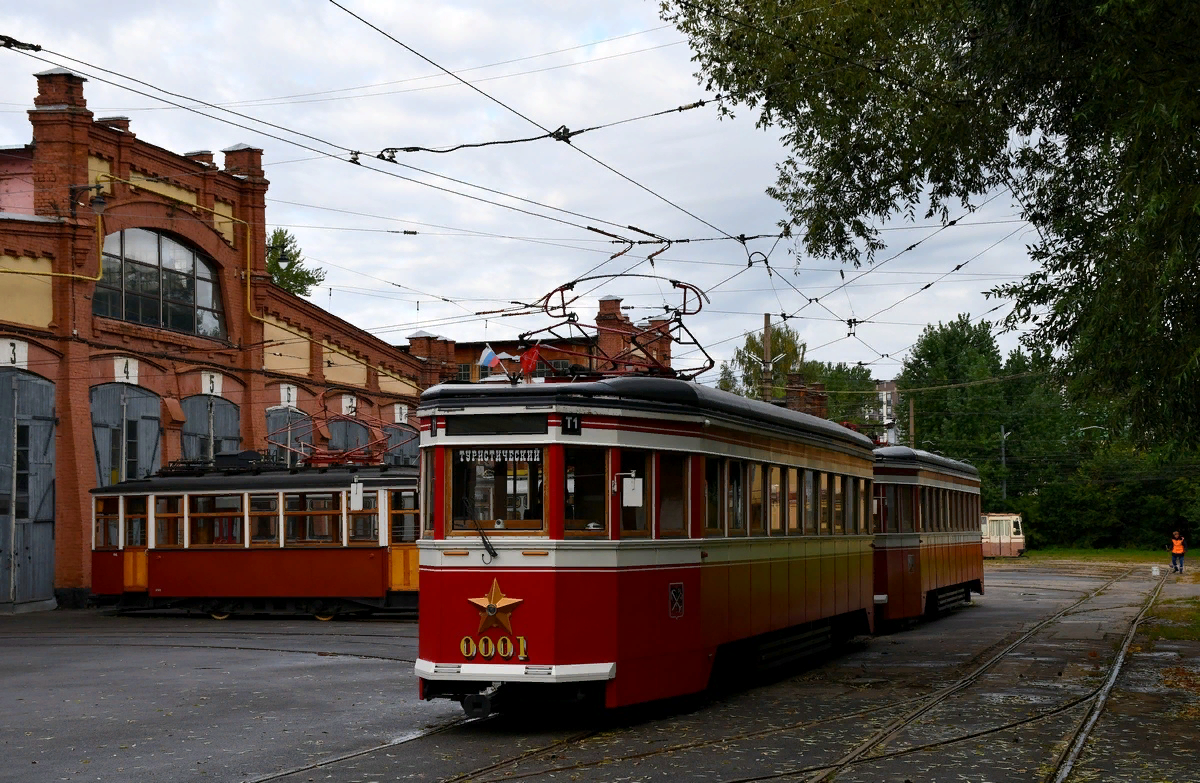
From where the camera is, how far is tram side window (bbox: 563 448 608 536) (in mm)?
11172

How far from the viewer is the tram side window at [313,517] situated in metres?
25.7

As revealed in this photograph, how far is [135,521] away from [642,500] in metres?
19.0

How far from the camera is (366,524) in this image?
25.5 meters

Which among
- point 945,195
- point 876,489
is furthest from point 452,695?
point 876,489

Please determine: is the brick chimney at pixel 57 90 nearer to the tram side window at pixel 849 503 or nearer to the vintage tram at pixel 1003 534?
the tram side window at pixel 849 503

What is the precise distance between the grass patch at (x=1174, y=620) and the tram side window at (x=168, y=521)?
57.1 ft

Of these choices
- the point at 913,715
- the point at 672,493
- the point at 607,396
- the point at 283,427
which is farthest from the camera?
the point at 283,427

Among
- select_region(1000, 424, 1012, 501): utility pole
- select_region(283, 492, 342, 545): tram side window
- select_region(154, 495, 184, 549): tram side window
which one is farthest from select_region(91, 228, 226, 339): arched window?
select_region(1000, 424, 1012, 501): utility pole

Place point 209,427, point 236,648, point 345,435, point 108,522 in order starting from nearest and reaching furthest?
1. point 236,648
2. point 108,522
3. point 209,427
4. point 345,435

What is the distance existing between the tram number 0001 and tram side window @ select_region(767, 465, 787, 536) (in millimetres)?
4033

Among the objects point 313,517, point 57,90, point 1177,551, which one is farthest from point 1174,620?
point 57,90

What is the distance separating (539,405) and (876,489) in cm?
1160

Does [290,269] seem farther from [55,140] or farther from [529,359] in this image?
[529,359]

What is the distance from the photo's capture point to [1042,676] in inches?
583
